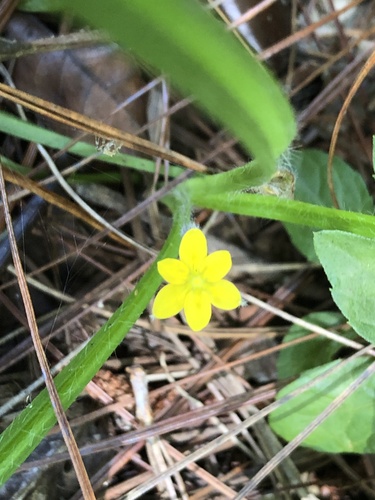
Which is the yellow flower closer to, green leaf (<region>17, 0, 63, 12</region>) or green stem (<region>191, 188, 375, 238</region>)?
green stem (<region>191, 188, 375, 238</region>)

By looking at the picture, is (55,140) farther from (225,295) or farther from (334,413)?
(334,413)

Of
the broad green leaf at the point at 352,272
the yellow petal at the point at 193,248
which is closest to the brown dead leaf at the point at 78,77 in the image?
the yellow petal at the point at 193,248

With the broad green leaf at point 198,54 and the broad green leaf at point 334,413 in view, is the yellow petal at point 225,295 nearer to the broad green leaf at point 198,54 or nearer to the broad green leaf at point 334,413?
the broad green leaf at point 334,413

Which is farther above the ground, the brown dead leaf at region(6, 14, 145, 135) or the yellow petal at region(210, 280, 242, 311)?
the brown dead leaf at region(6, 14, 145, 135)

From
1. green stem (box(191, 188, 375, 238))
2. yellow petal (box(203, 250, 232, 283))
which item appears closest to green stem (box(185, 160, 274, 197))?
green stem (box(191, 188, 375, 238))

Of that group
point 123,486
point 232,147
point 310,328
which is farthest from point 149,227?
point 123,486

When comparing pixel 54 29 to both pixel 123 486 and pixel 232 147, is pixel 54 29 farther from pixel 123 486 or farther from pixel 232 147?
pixel 123 486

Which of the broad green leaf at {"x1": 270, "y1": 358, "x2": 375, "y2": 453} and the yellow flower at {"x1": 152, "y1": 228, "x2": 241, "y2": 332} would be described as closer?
the yellow flower at {"x1": 152, "y1": 228, "x2": 241, "y2": 332}
